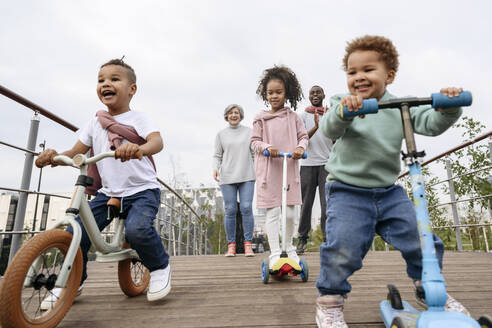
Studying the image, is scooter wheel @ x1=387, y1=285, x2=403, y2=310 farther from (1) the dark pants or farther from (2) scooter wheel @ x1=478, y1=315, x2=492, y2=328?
(1) the dark pants

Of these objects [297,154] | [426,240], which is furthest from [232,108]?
[426,240]

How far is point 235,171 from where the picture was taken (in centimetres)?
376

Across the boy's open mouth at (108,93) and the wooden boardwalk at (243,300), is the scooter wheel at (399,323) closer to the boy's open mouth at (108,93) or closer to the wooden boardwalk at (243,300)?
the wooden boardwalk at (243,300)

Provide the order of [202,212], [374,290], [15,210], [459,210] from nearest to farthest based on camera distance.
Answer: [374,290] → [15,210] → [459,210] → [202,212]

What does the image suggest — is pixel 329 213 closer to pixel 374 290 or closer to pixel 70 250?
pixel 374 290

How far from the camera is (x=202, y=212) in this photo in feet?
46.3

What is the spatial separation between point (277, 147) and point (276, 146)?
0.01m

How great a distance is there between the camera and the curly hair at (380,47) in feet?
4.55

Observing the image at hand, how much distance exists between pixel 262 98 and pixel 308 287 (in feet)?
5.90

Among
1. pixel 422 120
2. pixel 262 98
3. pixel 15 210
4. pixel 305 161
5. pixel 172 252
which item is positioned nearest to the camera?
pixel 422 120

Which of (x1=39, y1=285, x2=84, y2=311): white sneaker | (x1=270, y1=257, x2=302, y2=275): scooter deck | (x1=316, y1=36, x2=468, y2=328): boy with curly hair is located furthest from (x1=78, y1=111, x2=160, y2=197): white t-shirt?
(x1=316, y1=36, x2=468, y2=328): boy with curly hair

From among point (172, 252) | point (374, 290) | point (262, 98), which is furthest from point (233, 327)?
point (172, 252)

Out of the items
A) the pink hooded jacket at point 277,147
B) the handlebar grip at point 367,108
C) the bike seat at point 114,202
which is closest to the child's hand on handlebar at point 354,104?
the handlebar grip at point 367,108

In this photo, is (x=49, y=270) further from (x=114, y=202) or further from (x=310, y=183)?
(x=310, y=183)
